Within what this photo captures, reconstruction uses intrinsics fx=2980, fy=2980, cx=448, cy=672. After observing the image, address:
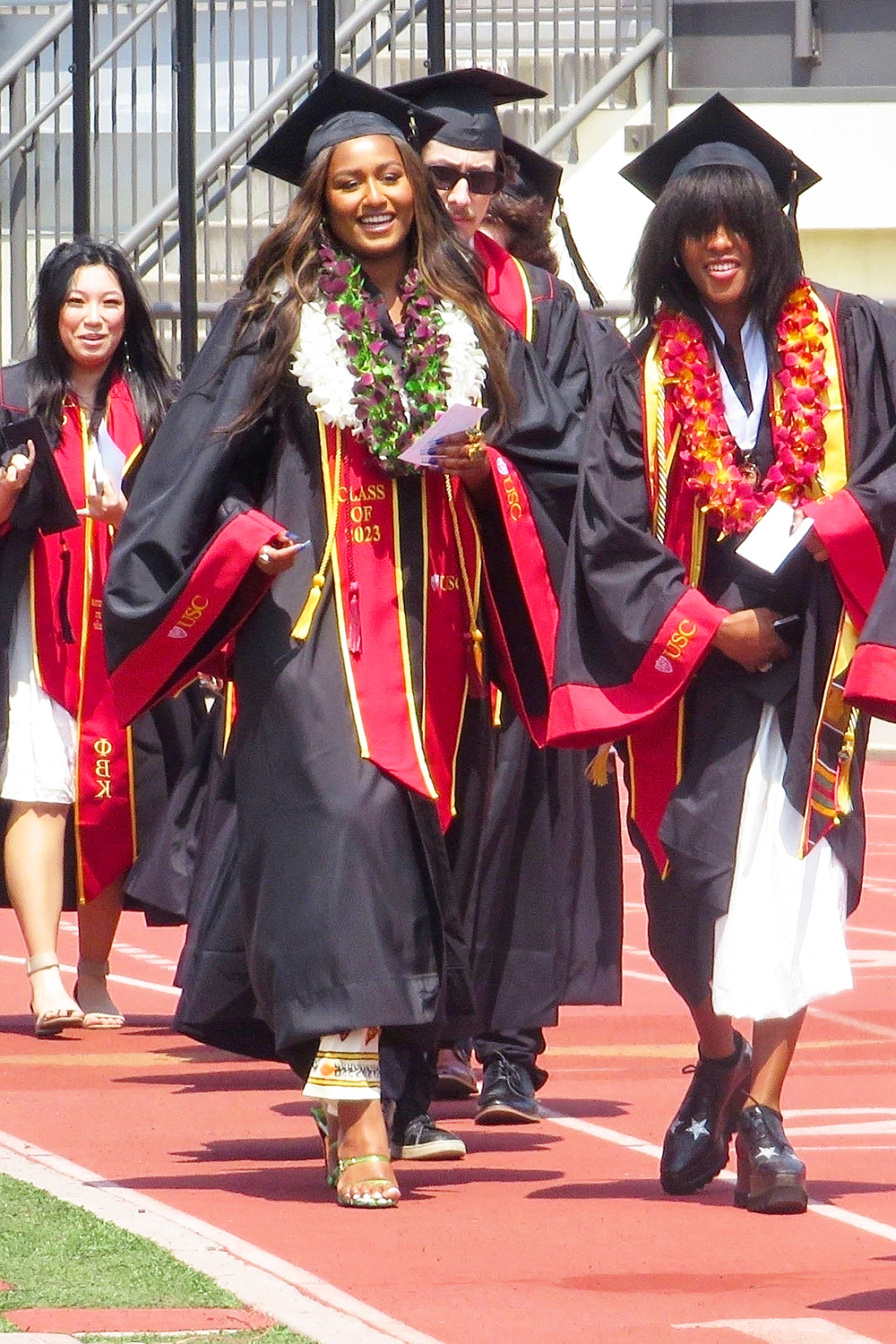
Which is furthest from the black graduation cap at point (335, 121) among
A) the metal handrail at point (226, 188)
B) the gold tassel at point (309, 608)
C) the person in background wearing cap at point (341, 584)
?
the metal handrail at point (226, 188)

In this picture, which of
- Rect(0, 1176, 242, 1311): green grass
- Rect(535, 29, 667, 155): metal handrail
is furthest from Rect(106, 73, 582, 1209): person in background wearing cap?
Rect(535, 29, 667, 155): metal handrail

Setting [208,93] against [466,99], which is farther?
[208,93]

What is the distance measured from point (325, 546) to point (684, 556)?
717mm

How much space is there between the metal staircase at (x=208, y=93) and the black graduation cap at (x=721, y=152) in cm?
808

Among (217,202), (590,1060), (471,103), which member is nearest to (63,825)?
(590,1060)

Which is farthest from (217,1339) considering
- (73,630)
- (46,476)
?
(73,630)

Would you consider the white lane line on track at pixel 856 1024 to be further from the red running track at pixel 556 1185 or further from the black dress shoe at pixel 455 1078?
the black dress shoe at pixel 455 1078

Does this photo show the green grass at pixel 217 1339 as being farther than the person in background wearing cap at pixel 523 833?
No

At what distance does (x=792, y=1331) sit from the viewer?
4.58 m

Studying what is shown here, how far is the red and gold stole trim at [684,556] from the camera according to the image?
5.71m

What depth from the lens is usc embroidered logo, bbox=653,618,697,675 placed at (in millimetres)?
5797

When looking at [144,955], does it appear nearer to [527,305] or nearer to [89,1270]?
[527,305]

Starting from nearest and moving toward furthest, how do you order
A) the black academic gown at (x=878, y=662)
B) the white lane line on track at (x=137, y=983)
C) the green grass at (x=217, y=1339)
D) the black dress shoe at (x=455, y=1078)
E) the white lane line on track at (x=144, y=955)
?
1. the green grass at (x=217, y=1339)
2. the black academic gown at (x=878, y=662)
3. the black dress shoe at (x=455, y=1078)
4. the white lane line on track at (x=137, y=983)
5. the white lane line on track at (x=144, y=955)

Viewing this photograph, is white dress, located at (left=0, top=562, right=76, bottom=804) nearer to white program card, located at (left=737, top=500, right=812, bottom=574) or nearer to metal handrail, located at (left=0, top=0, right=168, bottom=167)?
white program card, located at (left=737, top=500, right=812, bottom=574)
